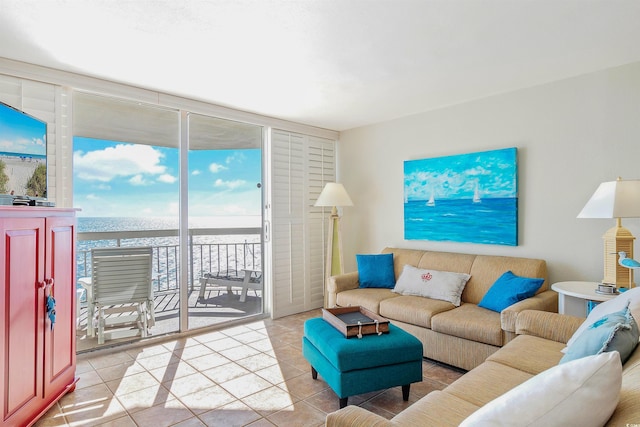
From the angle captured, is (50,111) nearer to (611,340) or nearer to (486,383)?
(486,383)

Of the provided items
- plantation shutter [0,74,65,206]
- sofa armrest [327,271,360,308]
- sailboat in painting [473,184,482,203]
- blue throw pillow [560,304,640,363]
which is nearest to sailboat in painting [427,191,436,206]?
sailboat in painting [473,184,482,203]

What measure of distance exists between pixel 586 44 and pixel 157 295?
486 centimetres

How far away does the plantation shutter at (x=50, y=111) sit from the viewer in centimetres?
267

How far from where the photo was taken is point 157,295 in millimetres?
4449

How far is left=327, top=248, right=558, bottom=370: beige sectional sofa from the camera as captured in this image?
2613 mm

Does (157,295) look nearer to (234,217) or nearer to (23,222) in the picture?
(234,217)

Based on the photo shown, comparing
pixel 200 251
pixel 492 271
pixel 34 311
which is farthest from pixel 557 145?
pixel 200 251

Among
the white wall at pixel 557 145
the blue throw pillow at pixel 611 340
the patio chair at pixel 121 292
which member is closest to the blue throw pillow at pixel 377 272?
the white wall at pixel 557 145

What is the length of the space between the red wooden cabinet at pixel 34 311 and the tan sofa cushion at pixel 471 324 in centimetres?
270

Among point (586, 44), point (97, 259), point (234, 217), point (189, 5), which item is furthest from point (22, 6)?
point (586, 44)

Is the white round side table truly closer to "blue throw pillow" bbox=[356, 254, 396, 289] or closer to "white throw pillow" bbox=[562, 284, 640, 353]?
"white throw pillow" bbox=[562, 284, 640, 353]

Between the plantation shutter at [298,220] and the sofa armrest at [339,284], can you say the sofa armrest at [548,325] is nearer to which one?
the sofa armrest at [339,284]

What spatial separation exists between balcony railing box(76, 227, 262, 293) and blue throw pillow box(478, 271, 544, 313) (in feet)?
8.66

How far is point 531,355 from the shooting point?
6.36 feet
